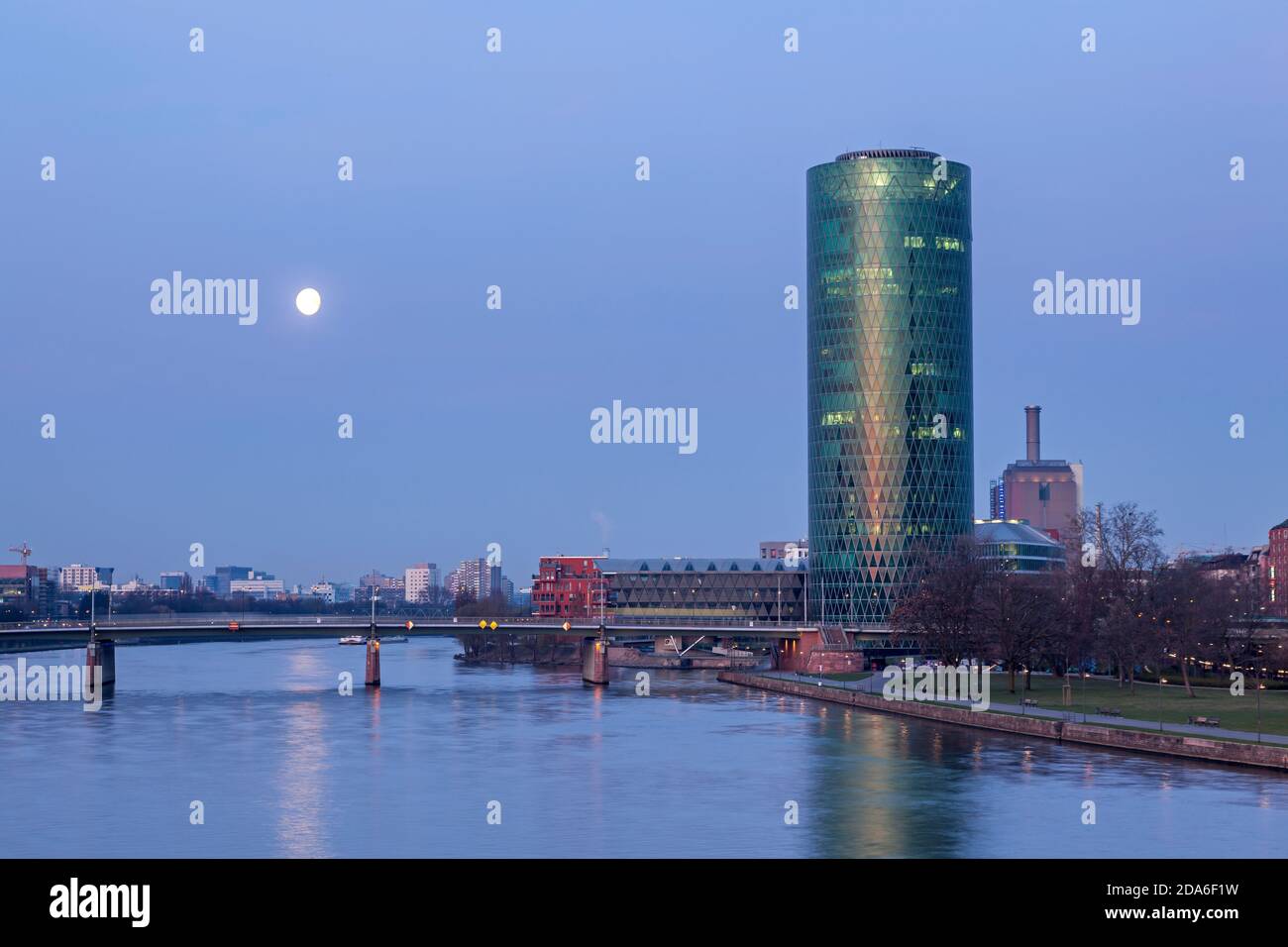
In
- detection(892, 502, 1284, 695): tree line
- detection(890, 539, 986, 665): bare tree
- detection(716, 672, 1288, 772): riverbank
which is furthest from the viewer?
detection(890, 539, 986, 665): bare tree

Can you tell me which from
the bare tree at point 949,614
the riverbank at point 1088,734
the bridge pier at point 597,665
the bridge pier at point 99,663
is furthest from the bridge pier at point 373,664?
the bare tree at point 949,614

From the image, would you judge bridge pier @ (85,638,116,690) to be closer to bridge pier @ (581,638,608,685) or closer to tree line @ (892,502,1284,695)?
bridge pier @ (581,638,608,685)

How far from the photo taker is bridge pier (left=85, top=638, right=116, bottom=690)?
170m

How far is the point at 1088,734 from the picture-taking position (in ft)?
352

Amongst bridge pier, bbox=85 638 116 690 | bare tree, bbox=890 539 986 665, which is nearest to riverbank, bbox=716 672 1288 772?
bare tree, bbox=890 539 986 665

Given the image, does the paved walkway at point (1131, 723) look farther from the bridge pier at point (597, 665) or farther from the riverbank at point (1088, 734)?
the bridge pier at point (597, 665)

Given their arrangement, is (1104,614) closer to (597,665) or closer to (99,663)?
(597,665)

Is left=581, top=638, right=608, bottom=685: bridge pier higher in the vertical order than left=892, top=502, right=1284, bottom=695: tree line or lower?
lower

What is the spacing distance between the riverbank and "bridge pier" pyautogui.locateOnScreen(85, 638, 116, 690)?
7377cm

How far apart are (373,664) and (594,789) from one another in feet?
316

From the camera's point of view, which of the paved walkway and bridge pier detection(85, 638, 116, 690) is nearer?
the paved walkway

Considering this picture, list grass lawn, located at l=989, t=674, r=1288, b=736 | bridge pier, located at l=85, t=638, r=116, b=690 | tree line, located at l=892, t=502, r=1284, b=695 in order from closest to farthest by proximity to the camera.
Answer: grass lawn, located at l=989, t=674, r=1288, b=736
tree line, located at l=892, t=502, r=1284, b=695
bridge pier, located at l=85, t=638, r=116, b=690
